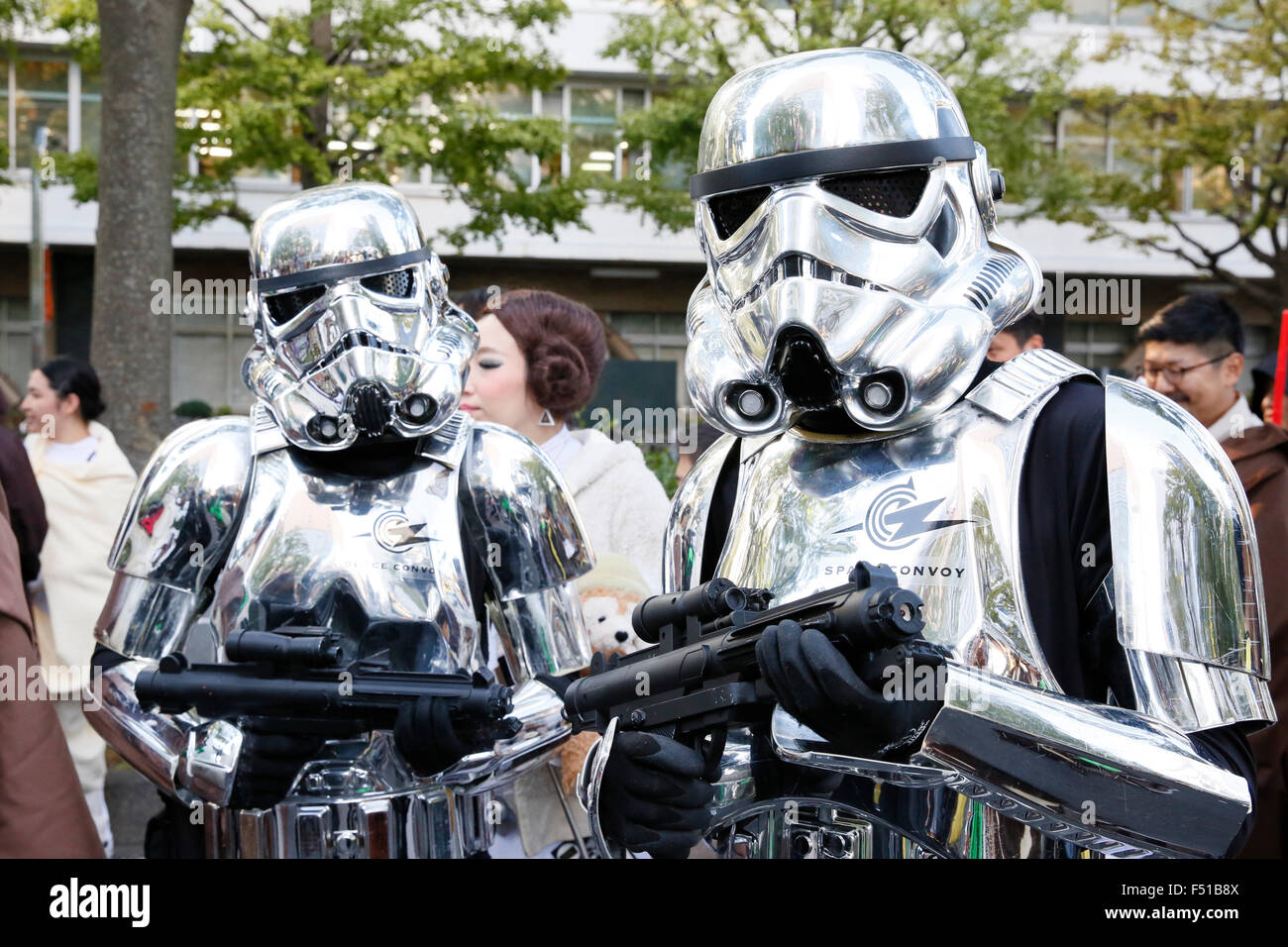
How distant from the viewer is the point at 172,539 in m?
3.21

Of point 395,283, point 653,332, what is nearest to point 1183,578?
point 395,283

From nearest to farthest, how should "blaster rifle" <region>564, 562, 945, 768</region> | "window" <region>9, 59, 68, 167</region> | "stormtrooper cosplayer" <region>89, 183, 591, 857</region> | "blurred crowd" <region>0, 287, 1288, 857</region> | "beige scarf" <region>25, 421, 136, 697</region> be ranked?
"blaster rifle" <region>564, 562, 945, 768</region> → "stormtrooper cosplayer" <region>89, 183, 591, 857</region> → "blurred crowd" <region>0, 287, 1288, 857</region> → "beige scarf" <region>25, 421, 136, 697</region> → "window" <region>9, 59, 68, 167</region>

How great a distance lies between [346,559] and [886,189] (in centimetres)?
147

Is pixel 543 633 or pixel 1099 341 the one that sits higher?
pixel 1099 341

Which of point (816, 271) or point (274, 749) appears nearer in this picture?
point (816, 271)

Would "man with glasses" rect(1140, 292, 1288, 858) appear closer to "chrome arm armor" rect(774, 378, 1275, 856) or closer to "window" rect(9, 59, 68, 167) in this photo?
"chrome arm armor" rect(774, 378, 1275, 856)

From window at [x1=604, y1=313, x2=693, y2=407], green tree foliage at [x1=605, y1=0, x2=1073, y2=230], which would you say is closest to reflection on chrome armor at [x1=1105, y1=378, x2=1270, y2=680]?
green tree foliage at [x1=605, y1=0, x2=1073, y2=230]

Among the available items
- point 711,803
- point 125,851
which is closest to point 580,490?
point 711,803

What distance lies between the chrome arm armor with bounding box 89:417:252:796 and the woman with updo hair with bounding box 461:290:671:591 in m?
1.20

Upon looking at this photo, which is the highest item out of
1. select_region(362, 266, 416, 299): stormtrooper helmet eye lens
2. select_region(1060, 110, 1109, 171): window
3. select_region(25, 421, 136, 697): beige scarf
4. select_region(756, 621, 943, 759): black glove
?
select_region(1060, 110, 1109, 171): window

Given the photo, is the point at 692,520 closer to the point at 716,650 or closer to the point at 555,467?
the point at 716,650

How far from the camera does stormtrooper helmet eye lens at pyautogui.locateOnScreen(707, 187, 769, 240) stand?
2383mm

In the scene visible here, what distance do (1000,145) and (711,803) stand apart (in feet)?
48.6

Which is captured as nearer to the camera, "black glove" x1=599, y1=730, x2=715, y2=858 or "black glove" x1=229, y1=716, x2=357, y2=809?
"black glove" x1=599, y1=730, x2=715, y2=858
